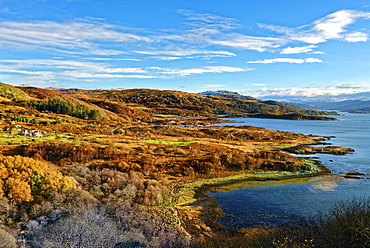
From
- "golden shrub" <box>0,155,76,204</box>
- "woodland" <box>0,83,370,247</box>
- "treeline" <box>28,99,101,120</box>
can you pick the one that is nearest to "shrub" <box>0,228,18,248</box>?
"woodland" <box>0,83,370,247</box>

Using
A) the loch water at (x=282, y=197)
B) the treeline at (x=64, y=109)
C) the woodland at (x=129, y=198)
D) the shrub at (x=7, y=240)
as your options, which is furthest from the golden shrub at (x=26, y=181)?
the treeline at (x=64, y=109)

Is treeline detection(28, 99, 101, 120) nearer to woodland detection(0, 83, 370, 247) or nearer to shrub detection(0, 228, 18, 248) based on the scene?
woodland detection(0, 83, 370, 247)

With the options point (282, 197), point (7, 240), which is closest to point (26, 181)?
point (7, 240)

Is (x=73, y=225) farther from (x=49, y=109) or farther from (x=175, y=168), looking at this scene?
(x=49, y=109)

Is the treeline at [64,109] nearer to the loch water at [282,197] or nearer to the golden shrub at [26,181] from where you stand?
the golden shrub at [26,181]

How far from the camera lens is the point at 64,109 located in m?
80.2

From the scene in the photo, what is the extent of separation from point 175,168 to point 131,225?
16.4 m

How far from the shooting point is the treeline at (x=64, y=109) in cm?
7831

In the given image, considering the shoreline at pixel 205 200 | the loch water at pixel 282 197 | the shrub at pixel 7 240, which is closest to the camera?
the shrub at pixel 7 240

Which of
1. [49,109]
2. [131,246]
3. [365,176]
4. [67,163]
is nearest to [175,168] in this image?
[67,163]

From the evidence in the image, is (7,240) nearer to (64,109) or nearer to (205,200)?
(205,200)

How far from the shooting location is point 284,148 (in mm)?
52250

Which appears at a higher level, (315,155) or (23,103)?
(23,103)

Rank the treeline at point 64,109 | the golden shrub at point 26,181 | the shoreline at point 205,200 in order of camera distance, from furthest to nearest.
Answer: the treeline at point 64,109 < the shoreline at point 205,200 < the golden shrub at point 26,181
